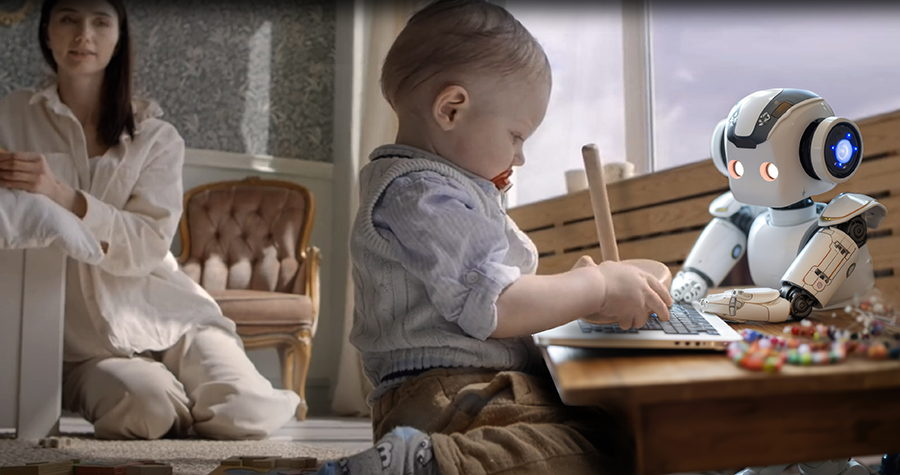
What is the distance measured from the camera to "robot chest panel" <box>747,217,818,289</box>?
0.94 metres

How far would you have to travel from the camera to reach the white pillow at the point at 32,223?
1587mm

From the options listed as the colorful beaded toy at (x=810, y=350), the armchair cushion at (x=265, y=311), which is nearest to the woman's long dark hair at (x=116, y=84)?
the armchair cushion at (x=265, y=311)

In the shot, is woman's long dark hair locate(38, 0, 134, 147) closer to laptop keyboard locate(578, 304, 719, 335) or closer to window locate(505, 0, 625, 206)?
window locate(505, 0, 625, 206)

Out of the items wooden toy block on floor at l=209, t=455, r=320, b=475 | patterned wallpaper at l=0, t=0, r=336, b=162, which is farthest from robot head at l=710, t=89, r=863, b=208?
patterned wallpaper at l=0, t=0, r=336, b=162

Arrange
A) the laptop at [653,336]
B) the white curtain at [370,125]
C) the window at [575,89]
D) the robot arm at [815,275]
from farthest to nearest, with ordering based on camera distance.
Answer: the white curtain at [370,125], the window at [575,89], the robot arm at [815,275], the laptop at [653,336]

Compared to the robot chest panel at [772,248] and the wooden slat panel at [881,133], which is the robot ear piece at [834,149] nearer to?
the robot chest panel at [772,248]

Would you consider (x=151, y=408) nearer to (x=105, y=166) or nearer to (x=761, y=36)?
(x=105, y=166)

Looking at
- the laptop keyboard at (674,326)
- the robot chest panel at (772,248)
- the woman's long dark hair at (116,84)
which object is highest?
the woman's long dark hair at (116,84)

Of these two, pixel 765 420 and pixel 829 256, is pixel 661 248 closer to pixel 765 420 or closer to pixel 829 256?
pixel 829 256

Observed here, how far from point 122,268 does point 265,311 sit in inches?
29.6

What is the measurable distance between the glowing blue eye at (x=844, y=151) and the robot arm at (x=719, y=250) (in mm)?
208

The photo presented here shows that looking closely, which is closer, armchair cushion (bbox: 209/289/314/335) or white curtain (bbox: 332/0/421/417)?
armchair cushion (bbox: 209/289/314/335)

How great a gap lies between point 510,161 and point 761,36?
4.97 feet

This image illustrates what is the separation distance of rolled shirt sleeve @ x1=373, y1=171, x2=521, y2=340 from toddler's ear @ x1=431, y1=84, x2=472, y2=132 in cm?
7
